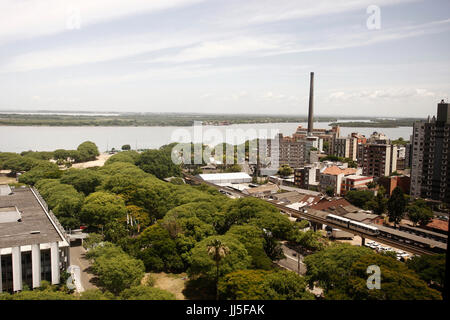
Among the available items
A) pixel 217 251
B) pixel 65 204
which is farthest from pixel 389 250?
pixel 65 204

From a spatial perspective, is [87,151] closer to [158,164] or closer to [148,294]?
[158,164]

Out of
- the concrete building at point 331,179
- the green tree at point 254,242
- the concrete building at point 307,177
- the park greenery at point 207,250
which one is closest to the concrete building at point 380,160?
the concrete building at point 331,179

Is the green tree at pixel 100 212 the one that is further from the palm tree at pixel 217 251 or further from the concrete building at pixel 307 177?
the concrete building at pixel 307 177

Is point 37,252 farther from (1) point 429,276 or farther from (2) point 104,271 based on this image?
(1) point 429,276

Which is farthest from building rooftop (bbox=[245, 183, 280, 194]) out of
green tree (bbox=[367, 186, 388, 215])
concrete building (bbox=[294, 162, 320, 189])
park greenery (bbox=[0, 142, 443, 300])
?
Result: green tree (bbox=[367, 186, 388, 215])

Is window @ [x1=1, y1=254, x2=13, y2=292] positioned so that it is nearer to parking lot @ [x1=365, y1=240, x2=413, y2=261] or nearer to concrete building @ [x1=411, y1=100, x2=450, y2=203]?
parking lot @ [x1=365, y1=240, x2=413, y2=261]
